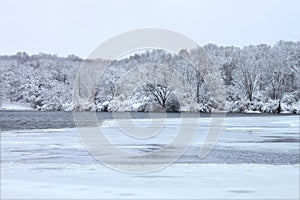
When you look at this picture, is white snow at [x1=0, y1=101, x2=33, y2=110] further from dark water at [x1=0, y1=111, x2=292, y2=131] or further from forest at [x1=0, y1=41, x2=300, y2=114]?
dark water at [x1=0, y1=111, x2=292, y2=131]

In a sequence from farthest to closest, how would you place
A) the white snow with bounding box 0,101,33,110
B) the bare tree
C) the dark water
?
the white snow with bounding box 0,101,33,110, the bare tree, the dark water

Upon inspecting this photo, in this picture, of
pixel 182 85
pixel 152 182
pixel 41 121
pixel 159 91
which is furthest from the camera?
pixel 182 85

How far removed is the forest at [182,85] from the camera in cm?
9444

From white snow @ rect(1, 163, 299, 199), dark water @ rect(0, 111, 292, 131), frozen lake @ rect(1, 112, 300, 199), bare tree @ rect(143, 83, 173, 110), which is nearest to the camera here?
white snow @ rect(1, 163, 299, 199)

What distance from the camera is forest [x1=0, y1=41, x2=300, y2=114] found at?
94438 mm

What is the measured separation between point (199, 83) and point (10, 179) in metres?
87.6

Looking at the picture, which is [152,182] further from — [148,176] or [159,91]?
[159,91]

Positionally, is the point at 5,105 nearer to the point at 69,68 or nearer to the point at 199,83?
the point at 69,68

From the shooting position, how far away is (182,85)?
99312 millimetres

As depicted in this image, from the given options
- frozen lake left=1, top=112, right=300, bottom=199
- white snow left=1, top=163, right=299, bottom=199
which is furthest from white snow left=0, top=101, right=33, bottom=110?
white snow left=1, top=163, right=299, bottom=199

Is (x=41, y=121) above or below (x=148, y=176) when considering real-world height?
above

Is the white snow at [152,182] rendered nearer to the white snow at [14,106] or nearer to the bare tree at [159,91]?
the bare tree at [159,91]

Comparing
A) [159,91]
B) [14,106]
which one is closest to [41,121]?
[159,91]

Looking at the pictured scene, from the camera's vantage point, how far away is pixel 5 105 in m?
127
